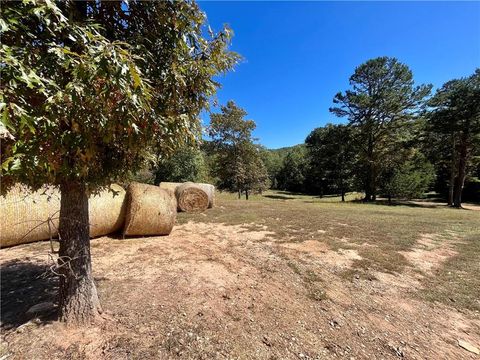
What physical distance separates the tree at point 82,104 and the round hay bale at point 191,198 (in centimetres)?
816

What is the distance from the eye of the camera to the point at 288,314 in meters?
3.50

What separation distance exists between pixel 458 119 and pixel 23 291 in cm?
2845

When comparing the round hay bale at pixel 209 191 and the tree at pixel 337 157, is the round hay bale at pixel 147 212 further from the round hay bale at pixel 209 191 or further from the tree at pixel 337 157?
the tree at pixel 337 157

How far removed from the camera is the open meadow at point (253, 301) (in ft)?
9.22

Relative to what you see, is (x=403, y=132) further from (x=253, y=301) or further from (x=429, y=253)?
(x=253, y=301)

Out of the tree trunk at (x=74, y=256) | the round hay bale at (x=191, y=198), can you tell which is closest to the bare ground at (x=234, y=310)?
the tree trunk at (x=74, y=256)

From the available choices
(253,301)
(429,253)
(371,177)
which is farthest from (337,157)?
(253,301)

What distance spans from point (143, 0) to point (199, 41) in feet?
2.34

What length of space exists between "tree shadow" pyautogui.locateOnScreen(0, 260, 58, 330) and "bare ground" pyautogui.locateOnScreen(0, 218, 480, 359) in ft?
0.05

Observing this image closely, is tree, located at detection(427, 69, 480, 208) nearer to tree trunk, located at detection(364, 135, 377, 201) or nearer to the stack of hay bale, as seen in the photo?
tree trunk, located at detection(364, 135, 377, 201)

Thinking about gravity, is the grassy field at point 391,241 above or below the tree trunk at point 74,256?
below

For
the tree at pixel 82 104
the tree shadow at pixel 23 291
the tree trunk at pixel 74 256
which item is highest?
the tree at pixel 82 104

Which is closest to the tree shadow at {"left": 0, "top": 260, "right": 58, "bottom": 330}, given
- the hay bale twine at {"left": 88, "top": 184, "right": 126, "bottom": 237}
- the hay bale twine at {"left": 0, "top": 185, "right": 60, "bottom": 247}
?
the hay bale twine at {"left": 0, "top": 185, "right": 60, "bottom": 247}

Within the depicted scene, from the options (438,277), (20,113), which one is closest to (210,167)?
(438,277)
